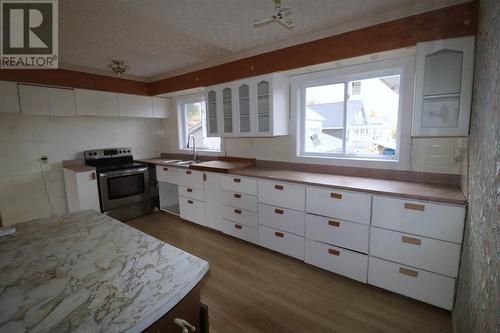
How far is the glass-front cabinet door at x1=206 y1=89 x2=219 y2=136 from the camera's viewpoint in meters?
3.50

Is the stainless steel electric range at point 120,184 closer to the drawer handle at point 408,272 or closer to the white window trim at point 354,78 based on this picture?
the white window trim at point 354,78

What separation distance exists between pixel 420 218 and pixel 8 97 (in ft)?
14.9

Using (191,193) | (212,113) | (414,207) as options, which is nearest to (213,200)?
(191,193)

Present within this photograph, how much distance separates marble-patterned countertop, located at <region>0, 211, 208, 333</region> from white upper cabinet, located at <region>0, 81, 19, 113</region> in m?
2.59

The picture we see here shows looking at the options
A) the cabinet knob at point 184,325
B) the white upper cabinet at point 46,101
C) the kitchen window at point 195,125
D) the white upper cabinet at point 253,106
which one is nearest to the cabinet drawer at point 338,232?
the white upper cabinet at point 253,106

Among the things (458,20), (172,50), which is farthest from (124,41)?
(458,20)

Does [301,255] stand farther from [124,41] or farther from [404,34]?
[124,41]

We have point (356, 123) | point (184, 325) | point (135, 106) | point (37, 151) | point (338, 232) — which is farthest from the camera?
point (135, 106)

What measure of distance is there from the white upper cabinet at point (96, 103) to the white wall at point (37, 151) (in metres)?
0.34

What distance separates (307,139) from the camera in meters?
3.10

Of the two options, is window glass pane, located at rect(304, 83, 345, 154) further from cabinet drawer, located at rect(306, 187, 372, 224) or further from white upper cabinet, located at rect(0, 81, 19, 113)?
white upper cabinet, located at rect(0, 81, 19, 113)

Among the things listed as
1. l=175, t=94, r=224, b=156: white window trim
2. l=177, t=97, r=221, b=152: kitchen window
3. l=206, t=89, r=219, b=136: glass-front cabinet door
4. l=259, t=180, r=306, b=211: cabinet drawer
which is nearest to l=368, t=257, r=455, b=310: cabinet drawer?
l=259, t=180, r=306, b=211: cabinet drawer

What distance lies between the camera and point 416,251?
188cm

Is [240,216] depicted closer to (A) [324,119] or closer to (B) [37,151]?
(A) [324,119]
